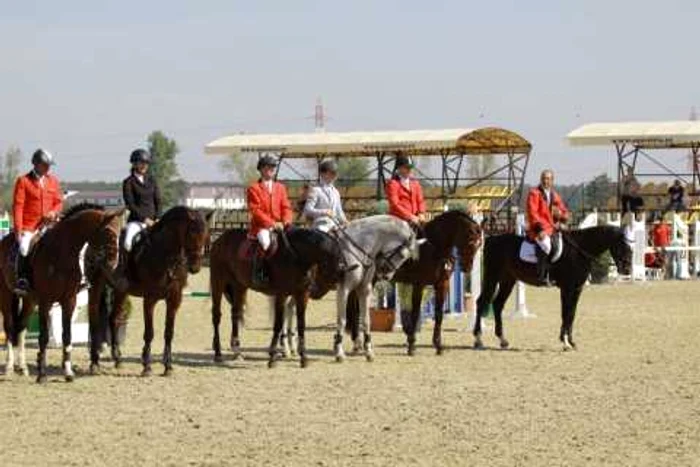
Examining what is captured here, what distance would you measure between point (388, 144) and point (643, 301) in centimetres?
2315

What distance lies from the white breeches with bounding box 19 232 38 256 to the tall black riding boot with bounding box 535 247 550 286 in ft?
22.1

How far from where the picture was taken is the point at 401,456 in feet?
30.5

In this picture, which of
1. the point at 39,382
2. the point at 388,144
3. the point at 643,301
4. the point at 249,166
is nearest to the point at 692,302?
the point at 643,301

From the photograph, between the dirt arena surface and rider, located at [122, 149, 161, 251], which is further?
rider, located at [122, 149, 161, 251]

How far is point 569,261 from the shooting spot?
58.2ft

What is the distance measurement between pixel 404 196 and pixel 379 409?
18.2ft

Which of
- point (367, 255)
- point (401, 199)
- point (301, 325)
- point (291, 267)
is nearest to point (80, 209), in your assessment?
point (291, 267)

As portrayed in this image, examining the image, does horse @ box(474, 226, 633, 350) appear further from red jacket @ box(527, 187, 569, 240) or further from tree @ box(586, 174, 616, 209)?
tree @ box(586, 174, 616, 209)

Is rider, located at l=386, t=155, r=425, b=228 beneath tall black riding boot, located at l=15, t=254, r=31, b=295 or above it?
above

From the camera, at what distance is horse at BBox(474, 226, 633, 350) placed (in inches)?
693

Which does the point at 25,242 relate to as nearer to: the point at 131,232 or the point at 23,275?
the point at 23,275

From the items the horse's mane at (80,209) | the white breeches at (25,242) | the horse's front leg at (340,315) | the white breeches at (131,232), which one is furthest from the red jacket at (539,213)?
the white breeches at (25,242)

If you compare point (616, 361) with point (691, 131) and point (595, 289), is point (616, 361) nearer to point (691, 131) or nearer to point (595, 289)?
point (595, 289)

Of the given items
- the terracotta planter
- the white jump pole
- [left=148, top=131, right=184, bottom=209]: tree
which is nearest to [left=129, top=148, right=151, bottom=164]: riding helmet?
the terracotta planter
